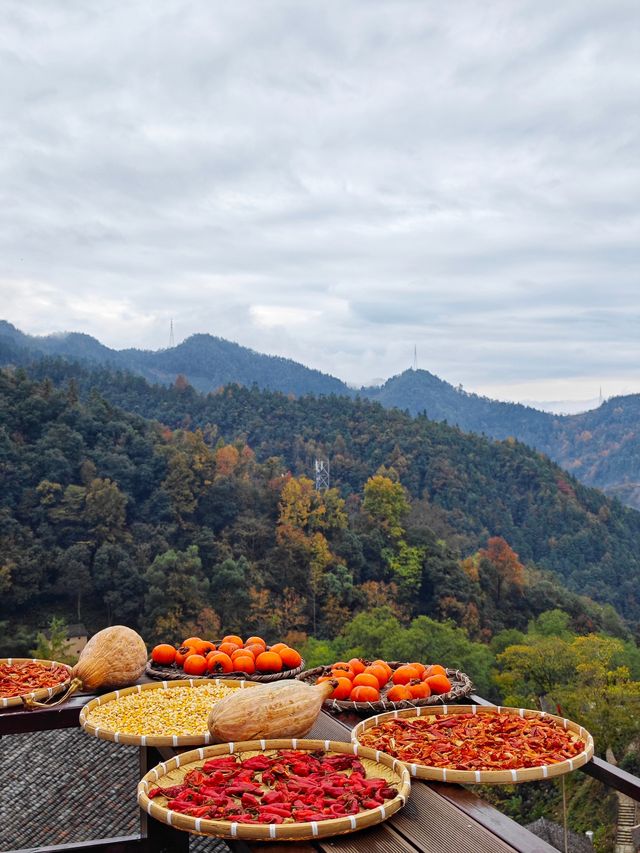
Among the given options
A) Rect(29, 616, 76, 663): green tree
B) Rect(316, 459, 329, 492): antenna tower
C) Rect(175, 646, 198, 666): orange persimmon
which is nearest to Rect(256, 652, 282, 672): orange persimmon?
Rect(175, 646, 198, 666): orange persimmon

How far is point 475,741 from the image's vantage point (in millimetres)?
2680

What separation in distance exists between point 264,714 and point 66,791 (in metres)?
13.7

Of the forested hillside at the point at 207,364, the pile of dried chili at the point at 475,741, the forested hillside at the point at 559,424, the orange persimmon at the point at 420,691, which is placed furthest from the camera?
the forested hillside at the point at 559,424

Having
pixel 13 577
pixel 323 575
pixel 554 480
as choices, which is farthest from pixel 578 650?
pixel 554 480

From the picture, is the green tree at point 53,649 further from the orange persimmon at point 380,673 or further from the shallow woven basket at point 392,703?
the shallow woven basket at point 392,703

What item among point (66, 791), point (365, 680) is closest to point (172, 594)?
point (66, 791)

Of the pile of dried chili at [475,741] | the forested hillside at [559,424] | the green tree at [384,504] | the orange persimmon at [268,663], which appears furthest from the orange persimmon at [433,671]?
the forested hillside at [559,424]

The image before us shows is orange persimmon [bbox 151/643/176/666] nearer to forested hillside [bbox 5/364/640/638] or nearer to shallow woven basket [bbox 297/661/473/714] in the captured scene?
shallow woven basket [bbox 297/661/473/714]

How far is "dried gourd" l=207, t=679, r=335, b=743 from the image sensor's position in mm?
2693

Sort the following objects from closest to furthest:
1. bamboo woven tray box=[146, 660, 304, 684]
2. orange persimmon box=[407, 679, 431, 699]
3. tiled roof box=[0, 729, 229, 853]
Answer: orange persimmon box=[407, 679, 431, 699] → bamboo woven tray box=[146, 660, 304, 684] → tiled roof box=[0, 729, 229, 853]

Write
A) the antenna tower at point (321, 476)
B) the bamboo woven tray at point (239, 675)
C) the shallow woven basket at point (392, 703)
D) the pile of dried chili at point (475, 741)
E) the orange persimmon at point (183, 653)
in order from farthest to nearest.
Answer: the antenna tower at point (321, 476) → the orange persimmon at point (183, 653) → the bamboo woven tray at point (239, 675) → the shallow woven basket at point (392, 703) → the pile of dried chili at point (475, 741)

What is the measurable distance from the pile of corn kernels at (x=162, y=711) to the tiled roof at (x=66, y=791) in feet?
36.5

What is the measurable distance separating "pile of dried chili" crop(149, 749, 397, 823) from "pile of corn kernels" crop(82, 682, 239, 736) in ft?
1.44

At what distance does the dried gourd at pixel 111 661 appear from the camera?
3514mm
